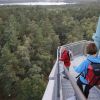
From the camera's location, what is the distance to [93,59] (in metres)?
6.07

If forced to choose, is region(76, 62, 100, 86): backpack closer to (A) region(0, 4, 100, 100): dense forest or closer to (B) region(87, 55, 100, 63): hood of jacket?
(B) region(87, 55, 100, 63): hood of jacket

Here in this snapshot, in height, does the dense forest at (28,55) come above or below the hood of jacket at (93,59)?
below

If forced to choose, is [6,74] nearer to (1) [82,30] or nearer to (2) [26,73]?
(2) [26,73]

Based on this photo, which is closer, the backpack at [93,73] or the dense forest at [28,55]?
the backpack at [93,73]

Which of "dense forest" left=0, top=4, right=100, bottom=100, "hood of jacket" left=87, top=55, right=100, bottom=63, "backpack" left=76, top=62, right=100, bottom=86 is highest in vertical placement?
"hood of jacket" left=87, top=55, right=100, bottom=63

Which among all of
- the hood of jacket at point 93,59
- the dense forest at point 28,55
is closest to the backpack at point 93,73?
the hood of jacket at point 93,59

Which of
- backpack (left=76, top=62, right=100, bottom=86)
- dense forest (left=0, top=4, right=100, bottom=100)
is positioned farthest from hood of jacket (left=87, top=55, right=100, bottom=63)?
dense forest (left=0, top=4, right=100, bottom=100)

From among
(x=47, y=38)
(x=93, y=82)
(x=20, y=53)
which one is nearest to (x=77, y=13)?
(x=47, y=38)

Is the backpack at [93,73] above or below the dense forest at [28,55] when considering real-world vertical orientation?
above

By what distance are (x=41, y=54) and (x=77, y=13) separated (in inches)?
1570

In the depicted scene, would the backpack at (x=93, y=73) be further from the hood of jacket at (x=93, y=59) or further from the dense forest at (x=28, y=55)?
the dense forest at (x=28, y=55)

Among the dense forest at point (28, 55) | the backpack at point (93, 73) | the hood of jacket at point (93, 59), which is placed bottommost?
the dense forest at point (28, 55)

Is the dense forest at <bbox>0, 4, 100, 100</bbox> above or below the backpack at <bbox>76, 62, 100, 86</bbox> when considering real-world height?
below

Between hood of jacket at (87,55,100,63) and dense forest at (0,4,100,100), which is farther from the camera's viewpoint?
dense forest at (0,4,100,100)
